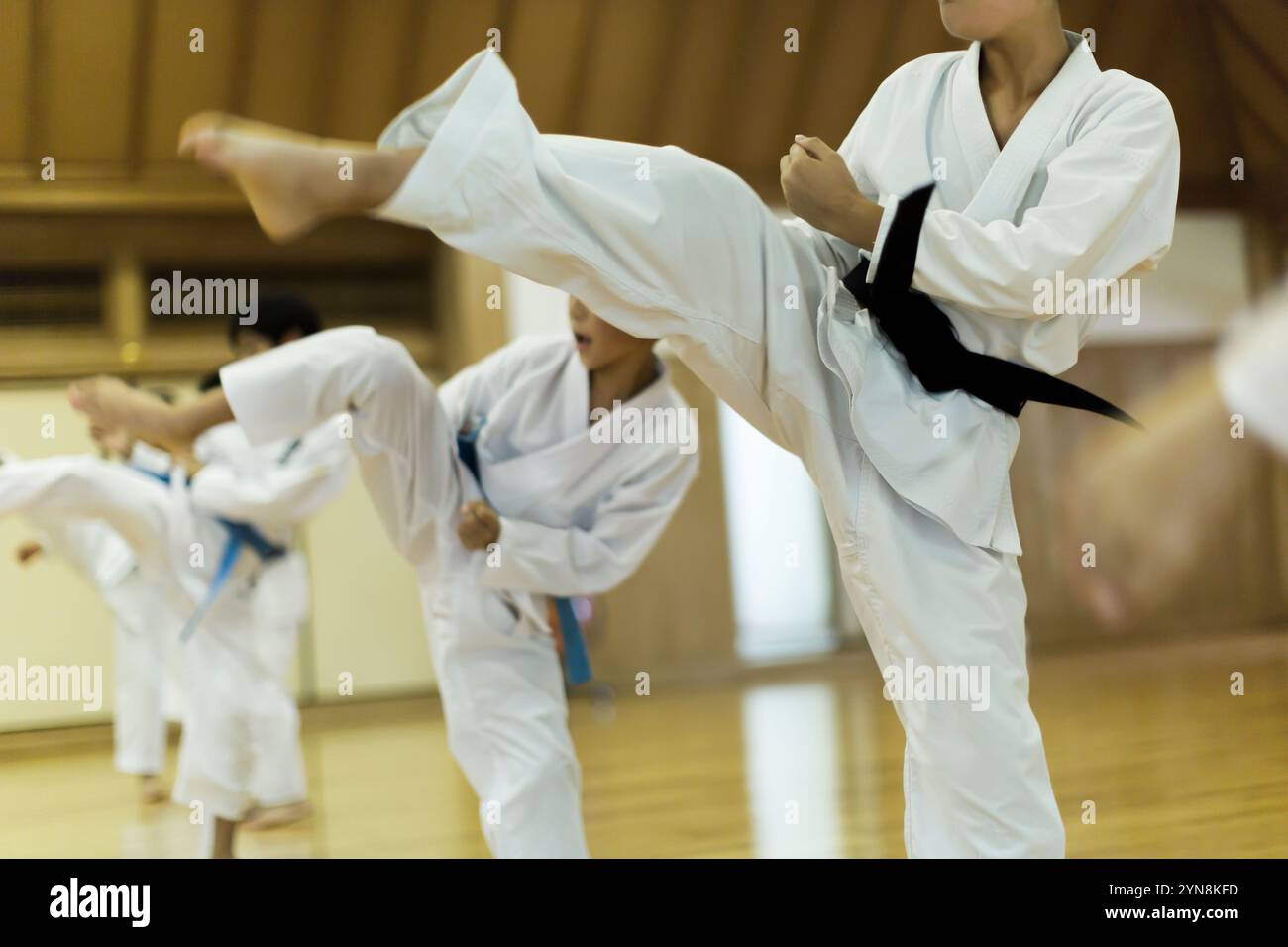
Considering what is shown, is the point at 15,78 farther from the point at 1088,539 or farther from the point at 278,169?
the point at 1088,539

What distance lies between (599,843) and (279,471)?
46.1 inches

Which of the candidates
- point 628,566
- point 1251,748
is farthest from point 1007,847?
point 1251,748

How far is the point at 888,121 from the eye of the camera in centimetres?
167

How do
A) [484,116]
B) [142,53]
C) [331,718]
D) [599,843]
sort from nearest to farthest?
[484,116] → [599,843] → [142,53] → [331,718]

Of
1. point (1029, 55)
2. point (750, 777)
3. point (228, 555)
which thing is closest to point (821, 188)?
point (1029, 55)

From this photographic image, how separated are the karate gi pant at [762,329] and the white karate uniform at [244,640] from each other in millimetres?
1765

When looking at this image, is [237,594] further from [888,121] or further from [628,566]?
[888,121]

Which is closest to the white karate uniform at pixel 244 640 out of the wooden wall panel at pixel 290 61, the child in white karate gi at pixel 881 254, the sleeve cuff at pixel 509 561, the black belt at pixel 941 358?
the sleeve cuff at pixel 509 561

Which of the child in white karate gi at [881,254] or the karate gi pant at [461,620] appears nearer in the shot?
the child in white karate gi at [881,254]

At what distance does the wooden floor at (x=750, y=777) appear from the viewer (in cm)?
291

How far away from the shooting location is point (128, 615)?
438 centimetres

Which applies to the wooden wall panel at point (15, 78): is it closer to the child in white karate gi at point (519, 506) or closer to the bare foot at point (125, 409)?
the child in white karate gi at point (519, 506)

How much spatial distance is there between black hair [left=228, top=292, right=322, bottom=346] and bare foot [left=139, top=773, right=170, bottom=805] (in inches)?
74.4

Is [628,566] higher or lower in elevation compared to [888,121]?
lower
